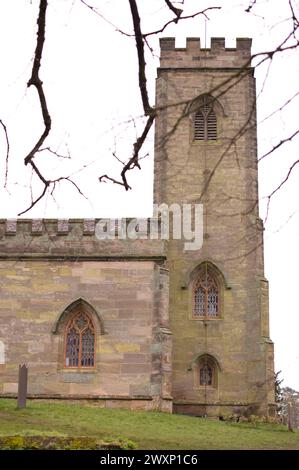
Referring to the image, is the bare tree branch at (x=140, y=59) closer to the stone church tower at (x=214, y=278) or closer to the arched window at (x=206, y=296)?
the stone church tower at (x=214, y=278)

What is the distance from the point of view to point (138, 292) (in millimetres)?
21078

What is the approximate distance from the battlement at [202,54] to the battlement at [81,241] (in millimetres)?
7738

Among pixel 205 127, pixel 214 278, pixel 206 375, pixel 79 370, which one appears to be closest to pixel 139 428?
pixel 79 370

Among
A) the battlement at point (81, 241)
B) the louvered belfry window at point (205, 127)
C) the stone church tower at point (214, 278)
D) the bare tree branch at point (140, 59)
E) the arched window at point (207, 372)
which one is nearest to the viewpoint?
the bare tree branch at point (140, 59)

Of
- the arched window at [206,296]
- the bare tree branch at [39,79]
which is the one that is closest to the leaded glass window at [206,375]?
the arched window at [206,296]

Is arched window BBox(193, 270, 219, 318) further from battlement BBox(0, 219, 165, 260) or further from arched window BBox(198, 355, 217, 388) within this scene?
battlement BBox(0, 219, 165, 260)

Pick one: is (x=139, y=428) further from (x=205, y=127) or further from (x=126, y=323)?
(x=205, y=127)

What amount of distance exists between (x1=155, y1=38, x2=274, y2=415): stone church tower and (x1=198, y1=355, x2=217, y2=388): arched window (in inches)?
1.1

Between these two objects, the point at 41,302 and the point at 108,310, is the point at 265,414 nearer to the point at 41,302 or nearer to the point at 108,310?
the point at 108,310

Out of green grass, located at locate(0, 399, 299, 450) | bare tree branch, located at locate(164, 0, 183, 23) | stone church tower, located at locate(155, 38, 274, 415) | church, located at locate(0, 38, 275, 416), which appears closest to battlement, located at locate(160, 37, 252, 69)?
stone church tower, located at locate(155, 38, 274, 415)

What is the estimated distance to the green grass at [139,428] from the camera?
13828 mm

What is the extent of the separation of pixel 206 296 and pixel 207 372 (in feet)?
7.38

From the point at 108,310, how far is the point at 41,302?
1748mm

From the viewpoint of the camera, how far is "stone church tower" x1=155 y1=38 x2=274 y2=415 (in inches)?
923
